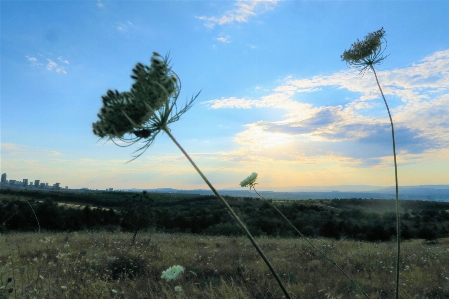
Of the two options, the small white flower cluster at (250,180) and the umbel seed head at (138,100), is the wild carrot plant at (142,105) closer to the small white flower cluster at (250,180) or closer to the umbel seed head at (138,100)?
the umbel seed head at (138,100)

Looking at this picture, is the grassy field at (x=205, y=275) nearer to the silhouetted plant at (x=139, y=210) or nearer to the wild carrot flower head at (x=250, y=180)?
the wild carrot flower head at (x=250, y=180)

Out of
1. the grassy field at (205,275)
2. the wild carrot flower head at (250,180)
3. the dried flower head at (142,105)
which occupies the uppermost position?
the dried flower head at (142,105)

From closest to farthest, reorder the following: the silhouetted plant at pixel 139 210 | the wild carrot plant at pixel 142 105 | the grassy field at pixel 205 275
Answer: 1. the wild carrot plant at pixel 142 105
2. the grassy field at pixel 205 275
3. the silhouetted plant at pixel 139 210

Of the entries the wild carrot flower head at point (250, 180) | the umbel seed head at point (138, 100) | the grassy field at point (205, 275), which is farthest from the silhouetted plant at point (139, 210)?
the umbel seed head at point (138, 100)

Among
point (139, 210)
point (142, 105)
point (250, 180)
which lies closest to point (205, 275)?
point (250, 180)

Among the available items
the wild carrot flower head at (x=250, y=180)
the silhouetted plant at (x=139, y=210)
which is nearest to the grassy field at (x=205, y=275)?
the wild carrot flower head at (x=250, y=180)

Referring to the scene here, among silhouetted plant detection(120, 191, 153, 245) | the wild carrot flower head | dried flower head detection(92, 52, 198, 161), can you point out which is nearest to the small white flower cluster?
the wild carrot flower head

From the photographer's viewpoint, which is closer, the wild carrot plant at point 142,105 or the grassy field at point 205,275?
the wild carrot plant at point 142,105

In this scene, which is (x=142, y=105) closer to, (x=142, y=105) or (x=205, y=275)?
(x=142, y=105)

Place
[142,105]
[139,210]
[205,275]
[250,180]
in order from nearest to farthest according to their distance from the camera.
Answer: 1. [142,105]
2. [250,180]
3. [205,275]
4. [139,210]

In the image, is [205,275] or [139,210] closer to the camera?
[205,275]

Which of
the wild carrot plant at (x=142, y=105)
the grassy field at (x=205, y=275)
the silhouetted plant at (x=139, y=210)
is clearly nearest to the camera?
the wild carrot plant at (x=142, y=105)

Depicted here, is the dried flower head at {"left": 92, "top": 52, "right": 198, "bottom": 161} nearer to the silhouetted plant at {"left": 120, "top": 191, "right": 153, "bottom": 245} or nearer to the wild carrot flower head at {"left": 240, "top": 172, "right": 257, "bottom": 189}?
the wild carrot flower head at {"left": 240, "top": 172, "right": 257, "bottom": 189}

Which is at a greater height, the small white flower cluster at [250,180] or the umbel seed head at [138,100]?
the umbel seed head at [138,100]
